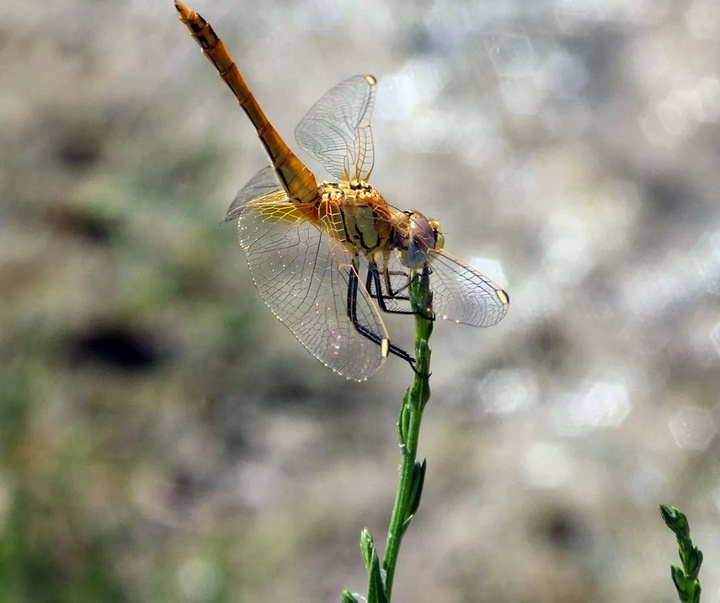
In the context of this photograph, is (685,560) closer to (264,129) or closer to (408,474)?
(408,474)

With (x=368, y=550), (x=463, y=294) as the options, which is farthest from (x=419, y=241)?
(x=368, y=550)

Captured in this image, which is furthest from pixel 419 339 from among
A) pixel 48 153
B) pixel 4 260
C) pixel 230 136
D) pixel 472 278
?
pixel 48 153

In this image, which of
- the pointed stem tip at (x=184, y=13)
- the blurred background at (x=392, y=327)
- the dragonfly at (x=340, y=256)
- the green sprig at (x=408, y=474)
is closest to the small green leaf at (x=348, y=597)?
the green sprig at (x=408, y=474)

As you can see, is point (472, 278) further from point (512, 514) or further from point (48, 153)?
point (48, 153)

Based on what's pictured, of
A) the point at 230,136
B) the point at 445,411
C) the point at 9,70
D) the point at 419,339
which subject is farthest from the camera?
the point at 9,70

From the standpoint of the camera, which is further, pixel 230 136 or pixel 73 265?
pixel 230 136

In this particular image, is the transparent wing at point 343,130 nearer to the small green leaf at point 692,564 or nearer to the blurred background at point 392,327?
the small green leaf at point 692,564
